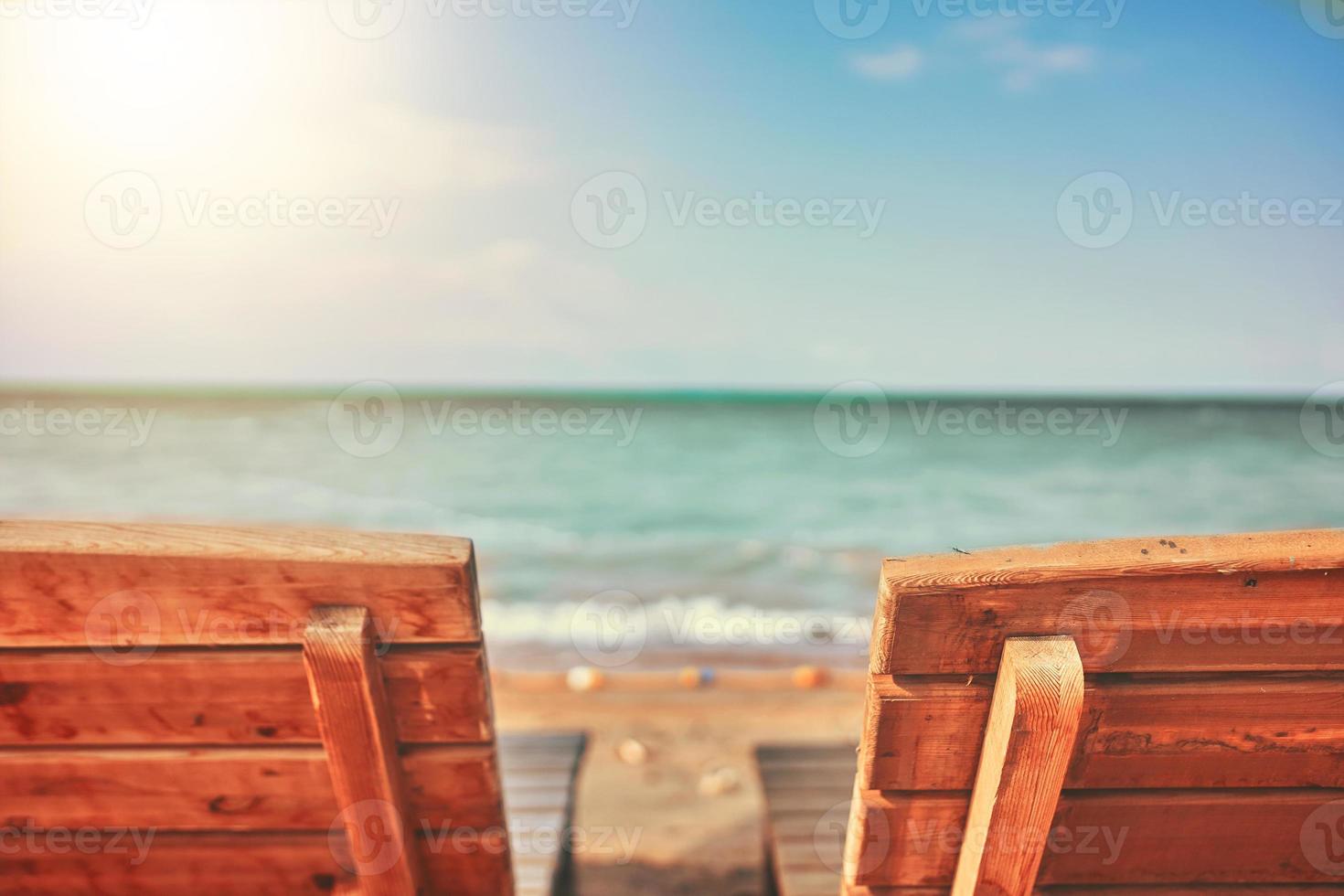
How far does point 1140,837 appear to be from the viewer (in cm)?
115

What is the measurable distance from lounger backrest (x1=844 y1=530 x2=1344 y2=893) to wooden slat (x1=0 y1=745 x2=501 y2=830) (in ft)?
2.29

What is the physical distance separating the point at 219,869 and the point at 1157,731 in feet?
5.48

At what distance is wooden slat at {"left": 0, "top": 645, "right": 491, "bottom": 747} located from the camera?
109cm

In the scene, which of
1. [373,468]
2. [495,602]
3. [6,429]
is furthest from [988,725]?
[6,429]

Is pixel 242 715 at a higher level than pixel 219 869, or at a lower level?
higher

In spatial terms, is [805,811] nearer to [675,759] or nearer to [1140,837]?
[1140,837]

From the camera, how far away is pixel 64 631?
105 cm

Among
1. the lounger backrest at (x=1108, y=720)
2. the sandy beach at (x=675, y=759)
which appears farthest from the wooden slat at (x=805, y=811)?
the lounger backrest at (x=1108, y=720)

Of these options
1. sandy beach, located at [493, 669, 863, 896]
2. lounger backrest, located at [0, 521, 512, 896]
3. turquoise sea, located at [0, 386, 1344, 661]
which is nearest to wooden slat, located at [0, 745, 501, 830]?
lounger backrest, located at [0, 521, 512, 896]

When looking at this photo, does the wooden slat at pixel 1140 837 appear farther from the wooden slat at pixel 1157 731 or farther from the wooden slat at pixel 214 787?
the wooden slat at pixel 214 787

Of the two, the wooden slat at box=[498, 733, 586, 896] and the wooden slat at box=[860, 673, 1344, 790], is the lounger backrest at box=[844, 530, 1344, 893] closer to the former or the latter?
the wooden slat at box=[860, 673, 1344, 790]

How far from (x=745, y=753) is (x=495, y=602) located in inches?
158

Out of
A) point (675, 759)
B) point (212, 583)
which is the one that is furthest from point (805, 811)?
point (675, 759)

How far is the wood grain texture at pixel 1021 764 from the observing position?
93 centimetres
